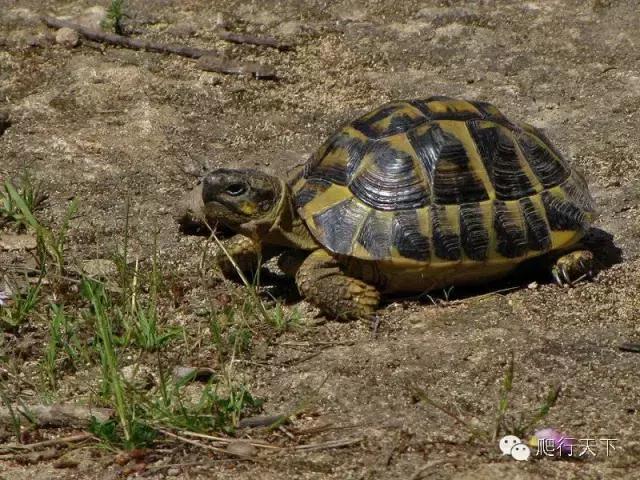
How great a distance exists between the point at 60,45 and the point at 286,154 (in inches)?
86.0

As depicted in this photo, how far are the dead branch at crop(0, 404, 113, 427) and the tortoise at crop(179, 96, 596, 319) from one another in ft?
4.12

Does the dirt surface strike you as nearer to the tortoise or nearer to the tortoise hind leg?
the tortoise hind leg

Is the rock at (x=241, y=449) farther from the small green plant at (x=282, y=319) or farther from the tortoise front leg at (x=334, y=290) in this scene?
the tortoise front leg at (x=334, y=290)

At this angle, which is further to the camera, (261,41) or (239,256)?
(261,41)

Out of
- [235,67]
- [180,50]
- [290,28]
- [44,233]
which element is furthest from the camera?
[290,28]

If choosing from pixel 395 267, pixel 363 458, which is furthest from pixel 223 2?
pixel 363 458

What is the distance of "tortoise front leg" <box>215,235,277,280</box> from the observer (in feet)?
16.6

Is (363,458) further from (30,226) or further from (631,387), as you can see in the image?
(30,226)

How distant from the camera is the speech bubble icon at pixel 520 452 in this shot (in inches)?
140

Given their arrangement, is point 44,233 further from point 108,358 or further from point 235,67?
point 235,67

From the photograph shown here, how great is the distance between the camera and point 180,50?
7301 mm

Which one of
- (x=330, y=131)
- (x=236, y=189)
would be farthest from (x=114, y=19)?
(x=236, y=189)

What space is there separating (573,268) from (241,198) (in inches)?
62.5

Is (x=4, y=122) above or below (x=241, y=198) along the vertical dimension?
below
